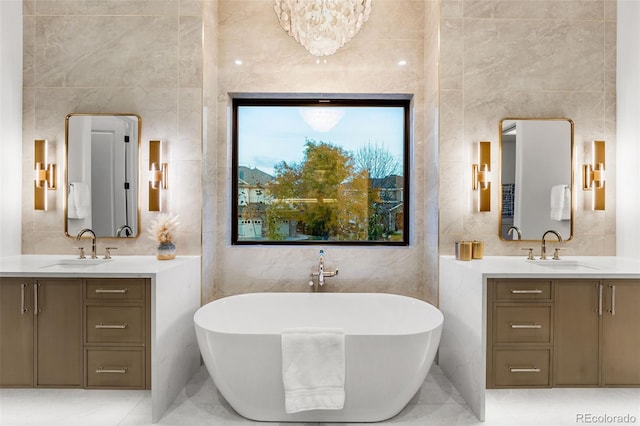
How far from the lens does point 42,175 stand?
2.56 meters

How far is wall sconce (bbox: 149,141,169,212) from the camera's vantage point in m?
2.52

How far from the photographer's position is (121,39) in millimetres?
2570

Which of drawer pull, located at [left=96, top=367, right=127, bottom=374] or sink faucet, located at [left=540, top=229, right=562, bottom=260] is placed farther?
sink faucet, located at [left=540, top=229, right=562, bottom=260]

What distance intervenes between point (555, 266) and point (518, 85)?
4.40 ft

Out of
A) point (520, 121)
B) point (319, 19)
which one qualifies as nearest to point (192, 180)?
point (319, 19)

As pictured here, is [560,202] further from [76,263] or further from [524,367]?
[76,263]

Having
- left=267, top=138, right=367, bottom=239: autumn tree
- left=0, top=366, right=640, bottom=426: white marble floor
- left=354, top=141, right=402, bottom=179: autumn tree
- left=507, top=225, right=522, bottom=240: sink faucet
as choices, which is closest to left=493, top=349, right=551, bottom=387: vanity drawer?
left=0, top=366, right=640, bottom=426: white marble floor

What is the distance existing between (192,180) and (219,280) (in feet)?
2.81

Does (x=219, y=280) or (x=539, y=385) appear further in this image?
(x=219, y=280)

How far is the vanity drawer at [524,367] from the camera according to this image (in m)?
2.06

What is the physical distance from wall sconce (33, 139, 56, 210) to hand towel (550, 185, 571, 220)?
12.3 feet

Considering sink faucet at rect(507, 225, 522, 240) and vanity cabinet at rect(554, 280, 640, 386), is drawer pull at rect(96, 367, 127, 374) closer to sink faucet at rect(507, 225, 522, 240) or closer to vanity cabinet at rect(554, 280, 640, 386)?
vanity cabinet at rect(554, 280, 640, 386)

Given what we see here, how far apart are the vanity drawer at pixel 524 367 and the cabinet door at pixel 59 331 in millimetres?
2485

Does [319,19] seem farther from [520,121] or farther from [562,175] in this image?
[562,175]
